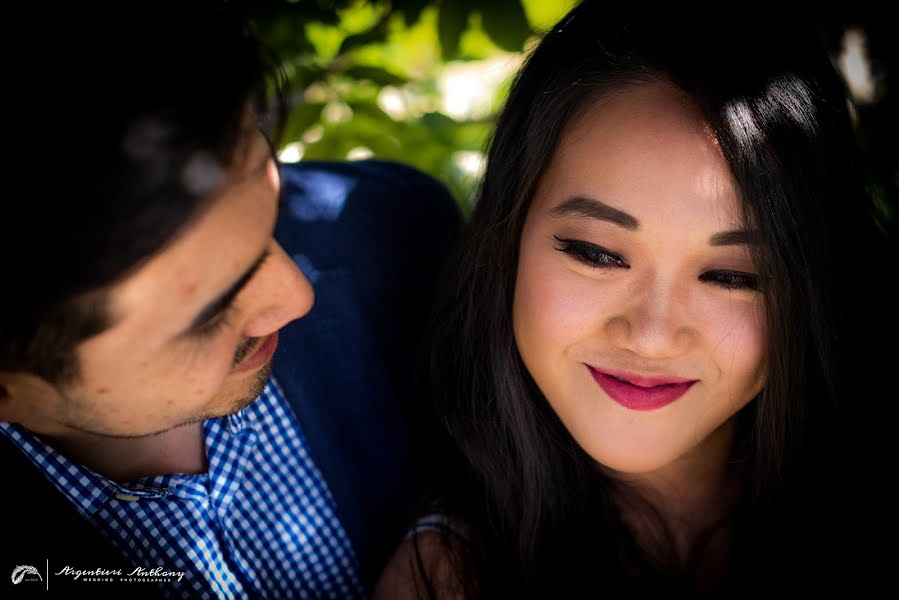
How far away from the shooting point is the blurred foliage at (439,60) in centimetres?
209

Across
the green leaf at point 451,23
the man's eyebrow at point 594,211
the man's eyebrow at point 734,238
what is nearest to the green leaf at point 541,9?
the green leaf at point 451,23

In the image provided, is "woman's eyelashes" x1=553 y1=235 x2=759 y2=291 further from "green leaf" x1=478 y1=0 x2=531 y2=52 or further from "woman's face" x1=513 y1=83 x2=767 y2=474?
"green leaf" x1=478 y1=0 x2=531 y2=52

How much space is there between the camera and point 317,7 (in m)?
2.25

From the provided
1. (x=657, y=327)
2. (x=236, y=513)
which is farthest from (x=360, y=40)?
(x=236, y=513)

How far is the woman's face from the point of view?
58.6 inches

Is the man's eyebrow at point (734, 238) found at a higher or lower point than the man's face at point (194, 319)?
higher

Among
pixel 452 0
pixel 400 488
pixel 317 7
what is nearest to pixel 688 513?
pixel 400 488

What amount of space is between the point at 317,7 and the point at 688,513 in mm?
1883

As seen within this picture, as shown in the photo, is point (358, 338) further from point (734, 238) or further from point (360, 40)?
point (734, 238)

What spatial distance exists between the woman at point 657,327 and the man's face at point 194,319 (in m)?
0.62

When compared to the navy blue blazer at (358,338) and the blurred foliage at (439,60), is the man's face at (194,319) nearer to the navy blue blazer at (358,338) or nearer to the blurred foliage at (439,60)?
the navy blue blazer at (358,338)

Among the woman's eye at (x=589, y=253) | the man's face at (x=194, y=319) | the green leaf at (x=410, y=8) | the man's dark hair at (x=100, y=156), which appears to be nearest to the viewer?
the man's dark hair at (x=100, y=156)

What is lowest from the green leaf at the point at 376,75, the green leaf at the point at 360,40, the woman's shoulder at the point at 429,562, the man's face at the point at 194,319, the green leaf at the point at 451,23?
the woman's shoulder at the point at 429,562

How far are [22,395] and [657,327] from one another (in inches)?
52.2
